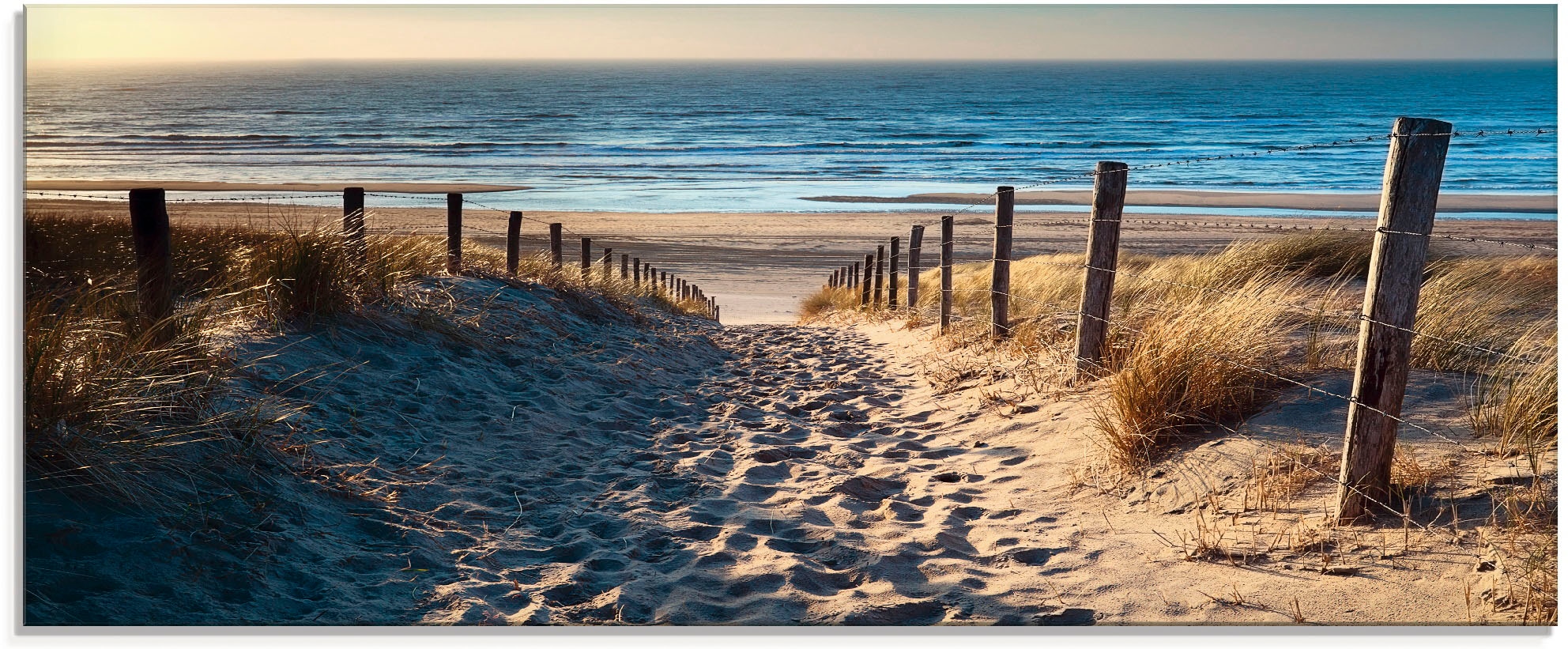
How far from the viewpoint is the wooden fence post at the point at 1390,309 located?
295 cm

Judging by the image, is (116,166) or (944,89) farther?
(944,89)

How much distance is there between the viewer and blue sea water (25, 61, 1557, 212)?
3028cm

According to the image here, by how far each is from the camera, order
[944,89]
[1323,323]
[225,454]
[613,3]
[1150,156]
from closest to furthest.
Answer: [225,454] < [613,3] < [1323,323] < [1150,156] < [944,89]

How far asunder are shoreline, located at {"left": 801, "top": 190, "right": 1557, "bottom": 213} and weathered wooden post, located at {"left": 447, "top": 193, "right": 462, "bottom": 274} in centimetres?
2223

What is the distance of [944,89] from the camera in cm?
8750

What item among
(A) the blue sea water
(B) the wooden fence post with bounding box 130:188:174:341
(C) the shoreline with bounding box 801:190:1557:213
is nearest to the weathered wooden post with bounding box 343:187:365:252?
(B) the wooden fence post with bounding box 130:188:174:341

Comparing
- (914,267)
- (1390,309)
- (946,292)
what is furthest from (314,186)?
(1390,309)

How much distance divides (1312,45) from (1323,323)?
76.2 inches

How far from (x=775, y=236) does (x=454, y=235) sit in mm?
17741

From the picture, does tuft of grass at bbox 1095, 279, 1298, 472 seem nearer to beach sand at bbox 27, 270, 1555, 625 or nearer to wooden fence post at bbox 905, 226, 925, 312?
beach sand at bbox 27, 270, 1555, 625

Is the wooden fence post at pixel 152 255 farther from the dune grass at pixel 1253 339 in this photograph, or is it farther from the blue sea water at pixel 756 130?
the dune grass at pixel 1253 339

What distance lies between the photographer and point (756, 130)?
179 feet

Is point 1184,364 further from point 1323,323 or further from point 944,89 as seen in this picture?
point 944,89

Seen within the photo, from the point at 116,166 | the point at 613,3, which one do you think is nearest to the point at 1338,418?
the point at 613,3
